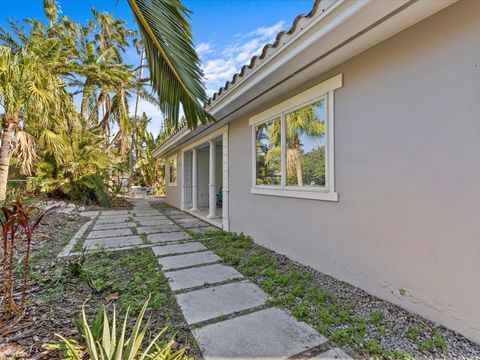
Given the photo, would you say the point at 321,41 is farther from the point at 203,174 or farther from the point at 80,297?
the point at 203,174

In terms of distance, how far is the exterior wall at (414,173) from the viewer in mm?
1951

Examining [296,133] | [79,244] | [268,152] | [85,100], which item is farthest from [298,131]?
[85,100]

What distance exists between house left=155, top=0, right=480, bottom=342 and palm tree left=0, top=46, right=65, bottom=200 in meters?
4.74

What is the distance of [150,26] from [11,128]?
6702 mm

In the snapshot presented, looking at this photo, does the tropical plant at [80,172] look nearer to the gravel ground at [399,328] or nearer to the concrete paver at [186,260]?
the concrete paver at [186,260]

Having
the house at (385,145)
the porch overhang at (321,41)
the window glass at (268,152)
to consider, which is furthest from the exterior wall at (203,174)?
the house at (385,145)

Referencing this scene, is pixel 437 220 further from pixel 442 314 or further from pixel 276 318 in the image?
pixel 276 318

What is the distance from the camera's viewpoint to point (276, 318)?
2.29 meters

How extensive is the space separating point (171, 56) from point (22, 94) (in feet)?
18.1

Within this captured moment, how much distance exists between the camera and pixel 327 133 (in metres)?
3.22

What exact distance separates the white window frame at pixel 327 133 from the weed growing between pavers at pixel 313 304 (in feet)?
3.68

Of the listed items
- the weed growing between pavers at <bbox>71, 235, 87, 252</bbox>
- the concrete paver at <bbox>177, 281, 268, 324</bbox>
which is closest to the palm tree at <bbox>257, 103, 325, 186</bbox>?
the concrete paver at <bbox>177, 281, 268, 324</bbox>

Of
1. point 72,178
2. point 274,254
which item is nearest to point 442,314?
point 274,254

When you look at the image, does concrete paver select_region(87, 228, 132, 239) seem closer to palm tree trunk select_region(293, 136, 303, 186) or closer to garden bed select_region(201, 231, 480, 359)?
garden bed select_region(201, 231, 480, 359)
